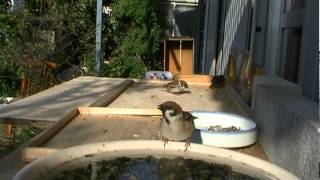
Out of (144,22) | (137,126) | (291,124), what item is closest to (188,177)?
(291,124)

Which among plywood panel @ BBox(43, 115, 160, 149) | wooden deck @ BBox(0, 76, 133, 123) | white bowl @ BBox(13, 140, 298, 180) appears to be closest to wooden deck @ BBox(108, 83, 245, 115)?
wooden deck @ BBox(0, 76, 133, 123)

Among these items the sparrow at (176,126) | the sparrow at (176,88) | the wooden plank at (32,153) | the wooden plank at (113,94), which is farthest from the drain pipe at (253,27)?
the wooden plank at (32,153)

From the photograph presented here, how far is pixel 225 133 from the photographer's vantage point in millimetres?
2912

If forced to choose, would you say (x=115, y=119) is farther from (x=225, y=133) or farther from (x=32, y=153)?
(x=32, y=153)

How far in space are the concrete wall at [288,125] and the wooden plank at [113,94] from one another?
1.24 m

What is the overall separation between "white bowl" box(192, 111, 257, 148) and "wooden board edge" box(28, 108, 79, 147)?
0.83 metres

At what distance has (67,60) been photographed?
459 inches

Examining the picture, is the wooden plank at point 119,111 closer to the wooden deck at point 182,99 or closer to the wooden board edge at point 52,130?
the wooden board edge at point 52,130

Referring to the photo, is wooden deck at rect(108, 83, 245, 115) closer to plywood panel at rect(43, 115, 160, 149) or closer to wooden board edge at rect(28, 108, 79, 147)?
plywood panel at rect(43, 115, 160, 149)

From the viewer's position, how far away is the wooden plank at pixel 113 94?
13.8ft

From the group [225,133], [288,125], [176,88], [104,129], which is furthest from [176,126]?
[176,88]

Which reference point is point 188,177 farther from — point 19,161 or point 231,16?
point 231,16

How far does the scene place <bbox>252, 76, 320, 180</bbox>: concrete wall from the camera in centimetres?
205

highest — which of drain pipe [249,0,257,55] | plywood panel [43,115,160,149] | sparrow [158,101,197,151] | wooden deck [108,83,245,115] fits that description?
drain pipe [249,0,257,55]
